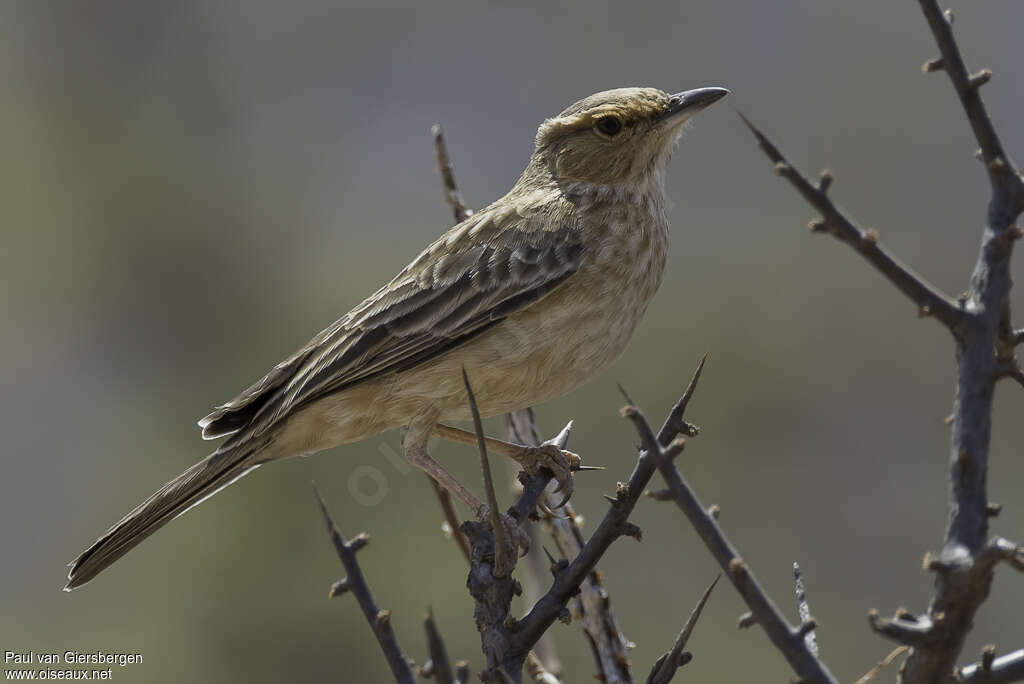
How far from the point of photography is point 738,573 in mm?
2086

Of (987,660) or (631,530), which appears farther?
(631,530)

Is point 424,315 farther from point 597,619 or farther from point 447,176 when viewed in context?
point 597,619

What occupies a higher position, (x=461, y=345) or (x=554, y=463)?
(x=461, y=345)

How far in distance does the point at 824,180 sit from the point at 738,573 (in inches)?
29.7

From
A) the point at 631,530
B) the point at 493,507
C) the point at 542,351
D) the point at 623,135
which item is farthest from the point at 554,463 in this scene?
the point at 623,135

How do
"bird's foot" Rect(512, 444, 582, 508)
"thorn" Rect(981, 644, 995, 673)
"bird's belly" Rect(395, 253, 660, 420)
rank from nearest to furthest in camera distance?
"thorn" Rect(981, 644, 995, 673) → "bird's foot" Rect(512, 444, 582, 508) → "bird's belly" Rect(395, 253, 660, 420)

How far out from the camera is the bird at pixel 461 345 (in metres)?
4.91

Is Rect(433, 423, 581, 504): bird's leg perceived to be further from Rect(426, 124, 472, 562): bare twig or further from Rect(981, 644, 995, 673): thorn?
Rect(981, 644, 995, 673): thorn

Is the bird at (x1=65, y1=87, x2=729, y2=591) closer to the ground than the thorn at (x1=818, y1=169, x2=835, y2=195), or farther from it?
farther from it

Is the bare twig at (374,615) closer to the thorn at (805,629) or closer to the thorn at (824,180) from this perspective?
the thorn at (805,629)

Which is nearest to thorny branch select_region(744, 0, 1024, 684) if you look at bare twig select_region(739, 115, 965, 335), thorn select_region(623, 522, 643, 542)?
bare twig select_region(739, 115, 965, 335)

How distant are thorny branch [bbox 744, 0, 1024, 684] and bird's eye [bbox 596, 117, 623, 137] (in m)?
3.28

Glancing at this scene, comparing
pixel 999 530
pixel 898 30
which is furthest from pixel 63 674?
pixel 898 30

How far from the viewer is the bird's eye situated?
19.0 ft
